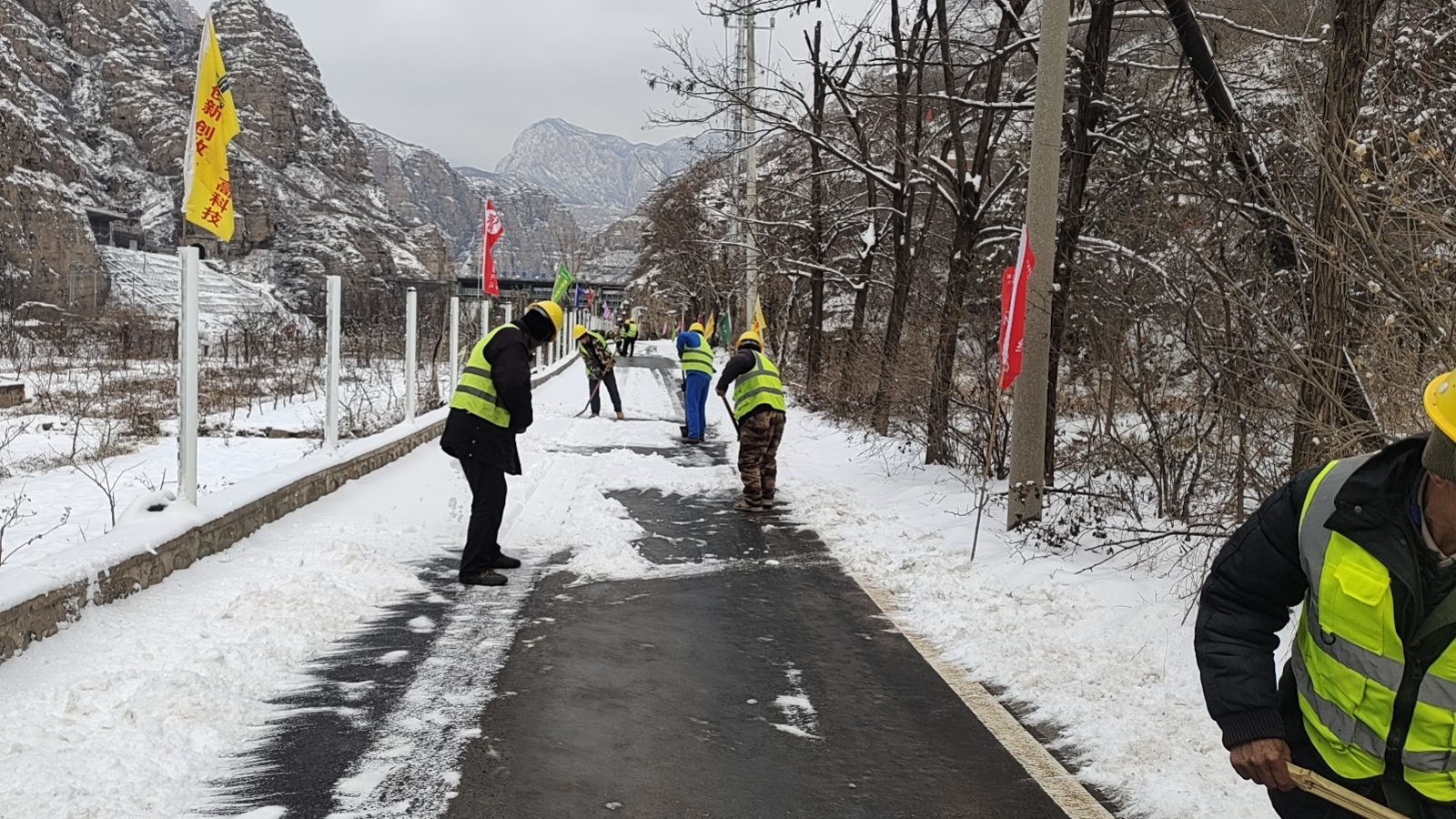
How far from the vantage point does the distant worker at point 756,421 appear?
11.4 meters

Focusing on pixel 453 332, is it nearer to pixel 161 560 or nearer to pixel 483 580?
pixel 483 580

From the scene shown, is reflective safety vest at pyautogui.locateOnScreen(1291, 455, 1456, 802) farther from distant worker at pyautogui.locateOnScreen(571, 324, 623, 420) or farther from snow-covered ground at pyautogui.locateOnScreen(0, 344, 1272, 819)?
distant worker at pyautogui.locateOnScreen(571, 324, 623, 420)

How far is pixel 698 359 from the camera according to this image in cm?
1823

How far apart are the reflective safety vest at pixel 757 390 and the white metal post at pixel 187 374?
17.6 ft

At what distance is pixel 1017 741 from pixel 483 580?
13.2ft

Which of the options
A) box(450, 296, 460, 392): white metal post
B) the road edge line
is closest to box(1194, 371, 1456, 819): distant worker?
the road edge line

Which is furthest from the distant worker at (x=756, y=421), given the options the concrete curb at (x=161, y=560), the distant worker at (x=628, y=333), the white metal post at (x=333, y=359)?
the distant worker at (x=628, y=333)

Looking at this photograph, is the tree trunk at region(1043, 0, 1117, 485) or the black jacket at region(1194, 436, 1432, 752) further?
the tree trunk at region(1043, 0, 1117, 485)

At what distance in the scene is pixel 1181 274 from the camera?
8695 millimetres

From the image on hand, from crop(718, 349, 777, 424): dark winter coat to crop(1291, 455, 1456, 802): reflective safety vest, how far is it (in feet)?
29.2

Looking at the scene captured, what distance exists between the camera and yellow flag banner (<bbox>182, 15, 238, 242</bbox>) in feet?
26.1

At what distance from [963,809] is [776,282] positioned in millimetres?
30955

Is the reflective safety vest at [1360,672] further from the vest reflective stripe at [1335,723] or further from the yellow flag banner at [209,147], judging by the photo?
the yellow flag banner at [209,147]

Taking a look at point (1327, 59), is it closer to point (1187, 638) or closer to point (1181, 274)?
point (1181, 274)
